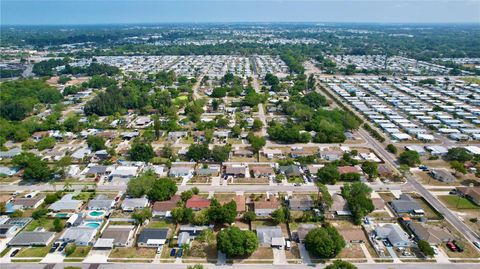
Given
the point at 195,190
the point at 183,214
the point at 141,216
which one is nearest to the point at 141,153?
the point at 195,190

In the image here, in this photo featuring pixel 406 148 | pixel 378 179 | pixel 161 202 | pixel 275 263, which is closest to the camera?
pixel 275 263

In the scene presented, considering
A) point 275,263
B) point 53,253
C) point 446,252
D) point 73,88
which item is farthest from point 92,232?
point 73,88

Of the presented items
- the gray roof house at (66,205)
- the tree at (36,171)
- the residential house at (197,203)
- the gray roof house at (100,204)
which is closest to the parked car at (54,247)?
the gray roof house at (66,205)

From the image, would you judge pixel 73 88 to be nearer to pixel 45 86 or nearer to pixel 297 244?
pixel 45 86

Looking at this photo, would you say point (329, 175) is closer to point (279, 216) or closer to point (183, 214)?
point (279, 216)

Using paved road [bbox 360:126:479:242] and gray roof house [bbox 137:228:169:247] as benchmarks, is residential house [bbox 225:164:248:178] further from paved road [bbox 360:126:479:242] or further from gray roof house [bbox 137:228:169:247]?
paved road [bbox 360:126:479:242]

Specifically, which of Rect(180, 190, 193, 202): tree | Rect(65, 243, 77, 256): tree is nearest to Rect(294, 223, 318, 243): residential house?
Rect(180, 190, 193, 202): tree
